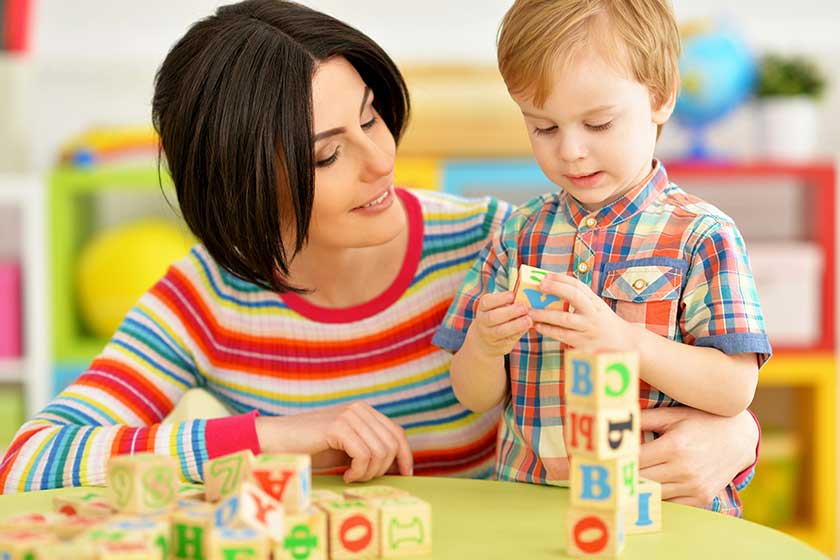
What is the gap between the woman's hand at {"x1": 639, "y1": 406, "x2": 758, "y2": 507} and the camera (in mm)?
1126

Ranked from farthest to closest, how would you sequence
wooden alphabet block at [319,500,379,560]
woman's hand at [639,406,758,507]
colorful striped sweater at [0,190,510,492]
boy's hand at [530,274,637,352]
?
1. colorful striped sweater at [0,190,510,492]
2. woman's hand at [639,406,758,507]
3. boy's hand at [530,274,637,352]
4. wooden alphabet block at [319,500,379,560]

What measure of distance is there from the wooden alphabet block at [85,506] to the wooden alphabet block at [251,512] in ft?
0.44

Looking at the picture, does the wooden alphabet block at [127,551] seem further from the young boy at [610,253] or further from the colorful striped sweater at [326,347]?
the colorful striped sweater at [326,347]

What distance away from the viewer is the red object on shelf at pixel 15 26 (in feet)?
8.72

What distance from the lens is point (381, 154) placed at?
131 cm

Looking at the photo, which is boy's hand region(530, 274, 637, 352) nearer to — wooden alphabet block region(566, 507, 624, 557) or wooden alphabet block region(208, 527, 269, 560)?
wooden alphabet block region(566, 507, 624, 557)

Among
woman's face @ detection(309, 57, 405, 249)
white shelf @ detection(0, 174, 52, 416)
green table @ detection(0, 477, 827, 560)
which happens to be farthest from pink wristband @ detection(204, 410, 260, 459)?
white shelf @ detection(0, 174, 52, 416)

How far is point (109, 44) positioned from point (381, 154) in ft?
6.15

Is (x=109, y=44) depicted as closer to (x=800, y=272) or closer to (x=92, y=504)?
(x=800, y=272)

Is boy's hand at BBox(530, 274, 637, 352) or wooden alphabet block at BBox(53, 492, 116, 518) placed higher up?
boy's hand at BBox(530, 274, 637, 352)

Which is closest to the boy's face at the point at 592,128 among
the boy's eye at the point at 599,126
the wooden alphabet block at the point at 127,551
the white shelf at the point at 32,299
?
the boy's eye at the point at 599,126

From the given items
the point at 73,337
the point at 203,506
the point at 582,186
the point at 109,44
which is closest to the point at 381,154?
the point at 582,186

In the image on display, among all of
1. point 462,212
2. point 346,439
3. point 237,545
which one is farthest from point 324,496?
point 462,212

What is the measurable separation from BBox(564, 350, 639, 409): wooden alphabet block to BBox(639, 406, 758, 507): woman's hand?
0.94 ft
